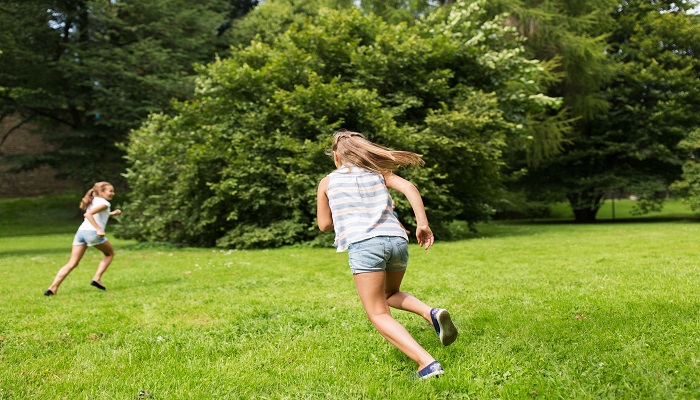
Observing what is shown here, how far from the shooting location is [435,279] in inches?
299

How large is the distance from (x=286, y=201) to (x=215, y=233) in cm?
274

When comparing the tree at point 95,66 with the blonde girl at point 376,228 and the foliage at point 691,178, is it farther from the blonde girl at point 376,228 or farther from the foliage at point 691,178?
the blonde girl at point 376,228

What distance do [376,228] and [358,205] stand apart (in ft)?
0.69

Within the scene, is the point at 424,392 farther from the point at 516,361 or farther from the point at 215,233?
the point at 215,233

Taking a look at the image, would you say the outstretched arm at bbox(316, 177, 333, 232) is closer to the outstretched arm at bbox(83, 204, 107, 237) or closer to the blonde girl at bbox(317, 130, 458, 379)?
the blonde girl at bbox(317, 130, 458, 379)

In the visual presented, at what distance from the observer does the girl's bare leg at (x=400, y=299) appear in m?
3.92

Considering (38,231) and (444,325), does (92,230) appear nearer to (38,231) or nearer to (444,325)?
(444,325)

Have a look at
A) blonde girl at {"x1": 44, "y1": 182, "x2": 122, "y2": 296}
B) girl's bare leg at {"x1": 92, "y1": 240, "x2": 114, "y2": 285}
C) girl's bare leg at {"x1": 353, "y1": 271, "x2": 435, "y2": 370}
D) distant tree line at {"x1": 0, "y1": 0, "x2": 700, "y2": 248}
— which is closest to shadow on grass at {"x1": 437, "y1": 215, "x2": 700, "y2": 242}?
distant tree line at {"x1": 0, "y1": 0, "x2": 700, "y2": 248}

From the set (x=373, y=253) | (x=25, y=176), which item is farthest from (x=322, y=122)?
(x=25, y=176)

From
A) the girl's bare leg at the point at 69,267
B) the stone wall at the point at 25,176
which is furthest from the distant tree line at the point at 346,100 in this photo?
the girl's bare leg at the point at 69,267

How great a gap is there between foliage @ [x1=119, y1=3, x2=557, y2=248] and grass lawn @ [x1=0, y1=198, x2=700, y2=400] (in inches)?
243

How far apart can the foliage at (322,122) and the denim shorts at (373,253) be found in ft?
33.5

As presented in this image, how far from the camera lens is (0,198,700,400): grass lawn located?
346 centimetres

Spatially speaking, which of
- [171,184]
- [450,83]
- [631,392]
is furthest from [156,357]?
[450,83]
